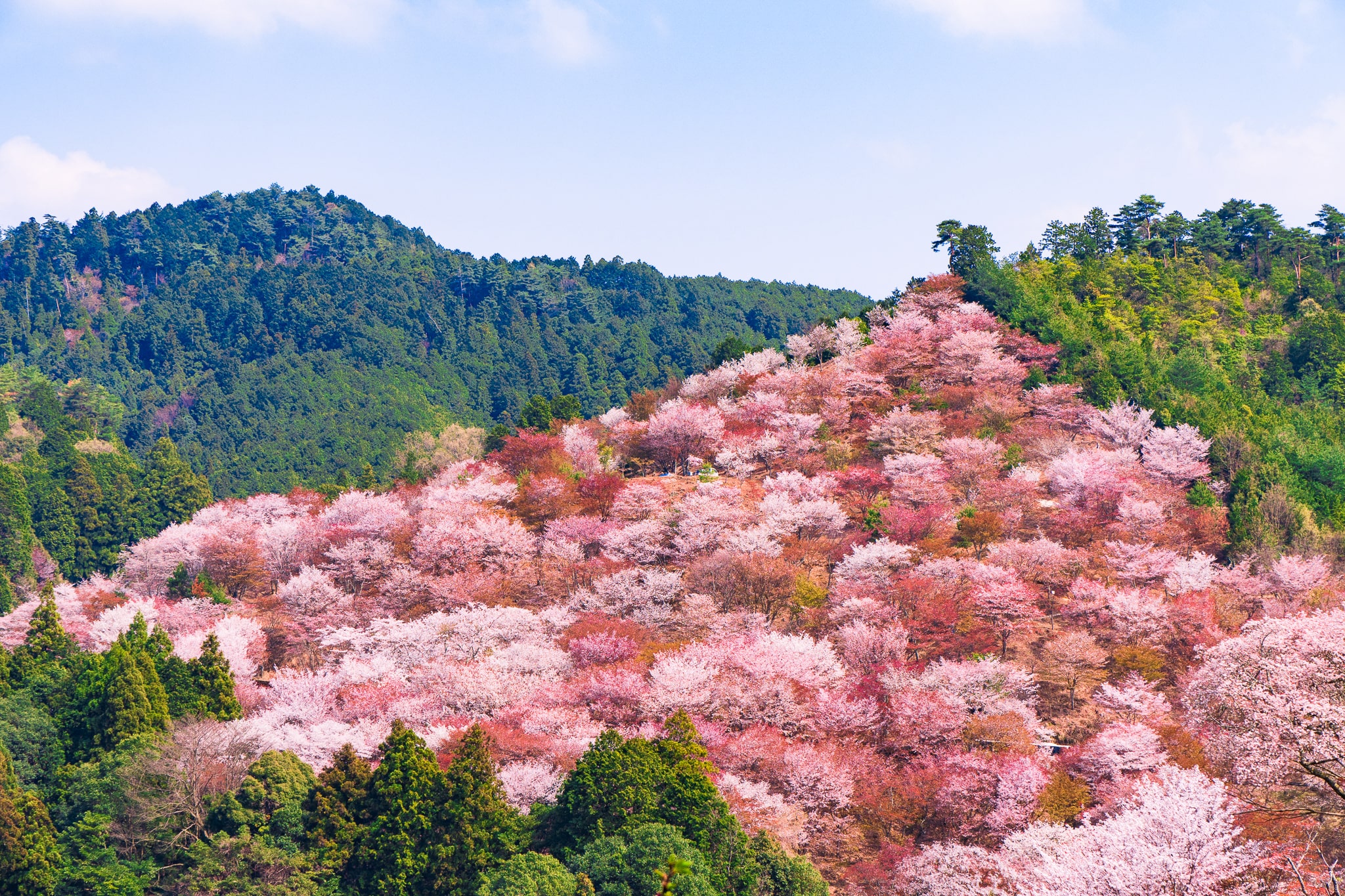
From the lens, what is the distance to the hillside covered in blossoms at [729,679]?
1095 inches

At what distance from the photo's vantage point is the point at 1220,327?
237ft

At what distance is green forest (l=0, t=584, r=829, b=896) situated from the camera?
93.4 ft

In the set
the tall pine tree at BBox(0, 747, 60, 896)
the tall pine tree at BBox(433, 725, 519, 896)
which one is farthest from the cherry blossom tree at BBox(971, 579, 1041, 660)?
the tall pine tree at BBox(0, 747, 60, 896)

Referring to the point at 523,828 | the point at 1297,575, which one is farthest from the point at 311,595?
the point at 1297,575

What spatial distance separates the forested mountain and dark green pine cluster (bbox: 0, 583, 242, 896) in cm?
5405

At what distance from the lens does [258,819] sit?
30.9m

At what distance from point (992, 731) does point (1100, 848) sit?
9.67 m

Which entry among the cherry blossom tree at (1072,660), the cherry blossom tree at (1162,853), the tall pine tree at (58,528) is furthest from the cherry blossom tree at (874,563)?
the tall pine tree at (58,528)

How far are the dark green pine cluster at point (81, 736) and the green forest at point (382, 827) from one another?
0.08m

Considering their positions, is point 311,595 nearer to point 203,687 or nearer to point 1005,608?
point 203,687

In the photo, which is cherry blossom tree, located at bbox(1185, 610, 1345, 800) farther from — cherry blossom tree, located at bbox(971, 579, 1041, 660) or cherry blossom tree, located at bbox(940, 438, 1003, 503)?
cherry blossom tree, located at bbox(940, 438, 1003, 503)

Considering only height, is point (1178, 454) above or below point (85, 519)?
above

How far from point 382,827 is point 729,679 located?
10.1 metres

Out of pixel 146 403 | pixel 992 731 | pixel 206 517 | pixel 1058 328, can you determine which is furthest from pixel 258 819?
pixel 146 403
